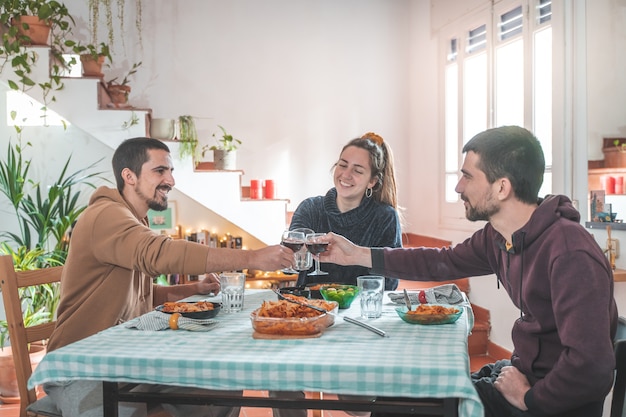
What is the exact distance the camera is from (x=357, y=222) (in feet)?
10.5

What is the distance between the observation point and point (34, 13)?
4980mm

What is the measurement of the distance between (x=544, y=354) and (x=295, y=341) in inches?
27.5

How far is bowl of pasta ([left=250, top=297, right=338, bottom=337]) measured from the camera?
1.86 metres

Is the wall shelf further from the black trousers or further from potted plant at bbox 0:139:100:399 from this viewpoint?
potted plant at bbox 0:139:100:399

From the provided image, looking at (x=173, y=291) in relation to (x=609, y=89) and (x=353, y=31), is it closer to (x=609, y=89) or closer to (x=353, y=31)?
(x=609, y=89)

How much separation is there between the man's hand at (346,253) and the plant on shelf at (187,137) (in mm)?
2818

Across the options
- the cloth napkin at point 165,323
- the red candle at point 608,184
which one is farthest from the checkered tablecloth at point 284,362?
the red candle at point 608,184

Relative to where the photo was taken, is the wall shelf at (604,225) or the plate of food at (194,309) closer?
the plate of food at (194,309)

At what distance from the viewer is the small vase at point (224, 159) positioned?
5.42 metres

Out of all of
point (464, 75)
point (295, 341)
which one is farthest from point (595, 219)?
point (295, 341)

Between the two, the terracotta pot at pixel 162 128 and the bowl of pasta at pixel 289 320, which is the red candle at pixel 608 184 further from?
the terracotta pot at pixel 162 128

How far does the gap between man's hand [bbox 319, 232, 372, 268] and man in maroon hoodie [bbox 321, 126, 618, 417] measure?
0.48m

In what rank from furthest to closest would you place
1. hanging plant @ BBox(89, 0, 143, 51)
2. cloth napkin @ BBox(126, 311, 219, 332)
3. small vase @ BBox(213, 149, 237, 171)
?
hanging plant @ BBox(89, 0, 143, 51), small vase @ BBox(213, 149, 237, 171), cloth napkin @ BBox(126, 311, 219, 332)

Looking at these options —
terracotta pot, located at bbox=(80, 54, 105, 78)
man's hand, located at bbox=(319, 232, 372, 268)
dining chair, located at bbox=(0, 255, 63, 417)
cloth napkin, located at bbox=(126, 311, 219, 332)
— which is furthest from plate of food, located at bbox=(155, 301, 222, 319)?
terracotta pot, located at bbox=(80, 54, 105, 78)
